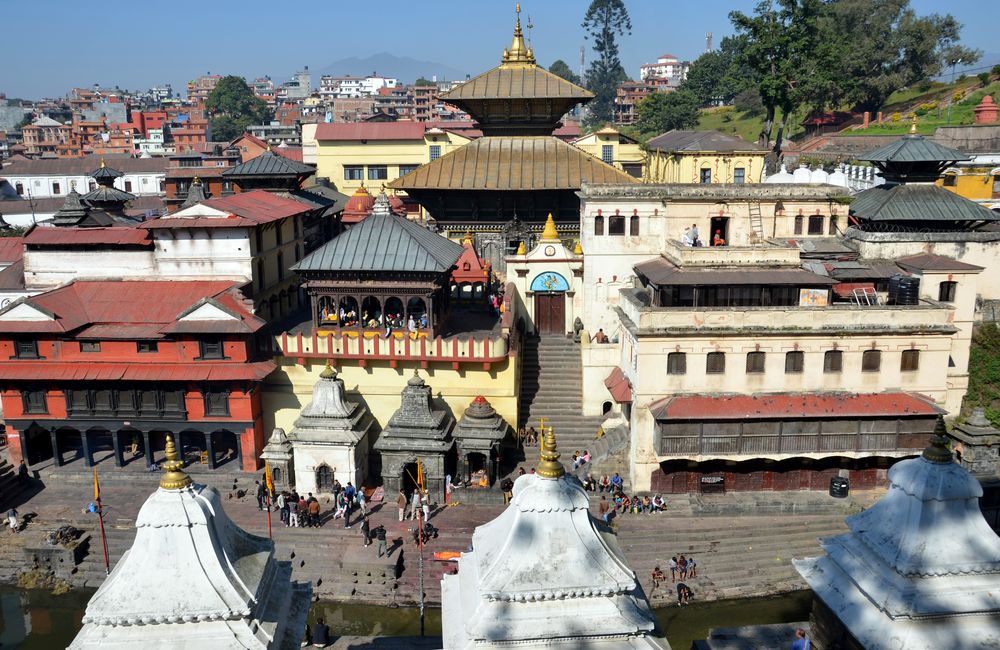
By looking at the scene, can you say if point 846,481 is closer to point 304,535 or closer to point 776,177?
point 304,535

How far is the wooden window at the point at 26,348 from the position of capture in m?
33.6

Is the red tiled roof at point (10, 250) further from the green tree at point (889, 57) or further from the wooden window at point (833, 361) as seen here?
the green tree at point (889, 57)

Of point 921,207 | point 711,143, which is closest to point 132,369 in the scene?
point 711,143

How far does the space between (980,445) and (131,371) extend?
105 feet

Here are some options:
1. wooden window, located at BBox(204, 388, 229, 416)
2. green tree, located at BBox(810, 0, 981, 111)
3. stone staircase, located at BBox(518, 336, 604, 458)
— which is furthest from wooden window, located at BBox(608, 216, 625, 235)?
green tree, located at BBox(810, 0, 981, 111)

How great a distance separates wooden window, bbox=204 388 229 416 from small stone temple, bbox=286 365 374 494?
3490 mm

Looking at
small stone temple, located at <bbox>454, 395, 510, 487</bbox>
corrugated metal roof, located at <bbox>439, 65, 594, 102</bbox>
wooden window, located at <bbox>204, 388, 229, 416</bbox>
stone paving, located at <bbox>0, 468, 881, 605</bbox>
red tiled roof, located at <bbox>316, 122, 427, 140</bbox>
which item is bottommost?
stone paving, located at <bbox>0, 468, 881, 605</bbox>

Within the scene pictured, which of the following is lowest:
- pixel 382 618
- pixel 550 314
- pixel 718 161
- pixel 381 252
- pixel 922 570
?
pixel 382 618

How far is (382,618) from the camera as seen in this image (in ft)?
87.9

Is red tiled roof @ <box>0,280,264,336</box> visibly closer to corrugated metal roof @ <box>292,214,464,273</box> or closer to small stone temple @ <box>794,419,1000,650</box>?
corrugated metal roof @ <box>292,214,464,273</box>

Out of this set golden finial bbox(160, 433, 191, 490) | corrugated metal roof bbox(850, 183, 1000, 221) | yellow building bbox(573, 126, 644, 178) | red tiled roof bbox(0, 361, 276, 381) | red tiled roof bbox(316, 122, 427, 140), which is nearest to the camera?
golden finial bbox(160, 433, 191, 490)

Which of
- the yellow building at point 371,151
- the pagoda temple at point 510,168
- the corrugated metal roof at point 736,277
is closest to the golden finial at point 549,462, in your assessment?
the corrugated metal roof at point 736,277

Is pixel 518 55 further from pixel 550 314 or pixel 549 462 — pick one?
pixel 549 462

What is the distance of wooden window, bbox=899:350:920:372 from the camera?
31312 millimetres
